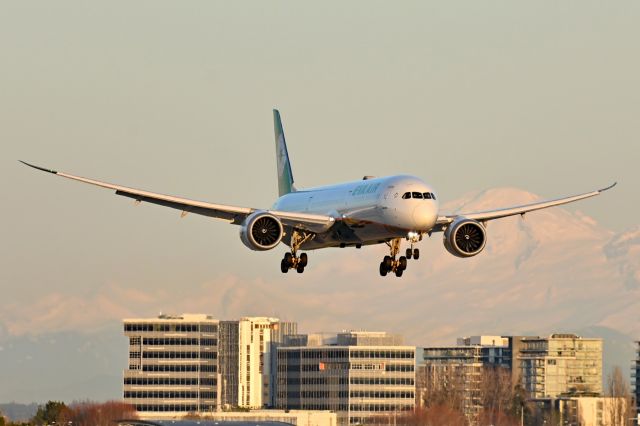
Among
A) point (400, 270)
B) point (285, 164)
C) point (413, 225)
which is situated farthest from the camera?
point (285, 164)

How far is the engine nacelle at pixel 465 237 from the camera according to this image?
131 metres

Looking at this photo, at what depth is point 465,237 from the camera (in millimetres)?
131750

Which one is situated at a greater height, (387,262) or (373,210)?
(373,210)

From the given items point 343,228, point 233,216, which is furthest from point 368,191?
point 233,216

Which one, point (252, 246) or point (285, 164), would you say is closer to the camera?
point (252, 246)

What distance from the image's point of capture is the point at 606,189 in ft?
453

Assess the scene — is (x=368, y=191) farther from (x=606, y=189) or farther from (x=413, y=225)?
(x=606, y=189)

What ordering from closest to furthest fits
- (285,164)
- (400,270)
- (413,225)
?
(413,225) → (400,270) → (285,164)

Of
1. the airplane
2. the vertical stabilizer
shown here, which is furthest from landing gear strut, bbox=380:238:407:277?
Answer: the vertical stabilizer

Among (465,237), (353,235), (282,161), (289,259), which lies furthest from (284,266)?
(282,161)

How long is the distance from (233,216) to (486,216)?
18355mm

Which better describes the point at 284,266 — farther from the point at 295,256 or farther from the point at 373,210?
the point at 373,210

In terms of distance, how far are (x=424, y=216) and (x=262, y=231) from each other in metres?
12.4

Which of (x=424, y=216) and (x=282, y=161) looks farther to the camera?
(x=282, y=161)
